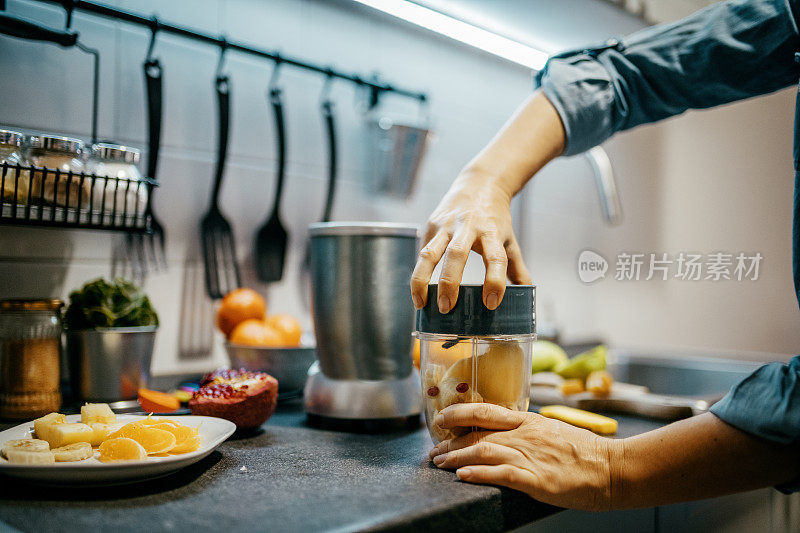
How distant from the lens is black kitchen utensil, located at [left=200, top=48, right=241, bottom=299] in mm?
1073

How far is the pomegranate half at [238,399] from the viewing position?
75 centimetres

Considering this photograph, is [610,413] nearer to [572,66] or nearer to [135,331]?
[572,66]

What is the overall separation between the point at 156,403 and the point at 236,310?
0.78 ft

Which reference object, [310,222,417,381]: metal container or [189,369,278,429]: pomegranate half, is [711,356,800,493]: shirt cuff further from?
[189,369,278,429]: pomegranate half

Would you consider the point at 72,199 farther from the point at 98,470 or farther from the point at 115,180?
the point at 98,470

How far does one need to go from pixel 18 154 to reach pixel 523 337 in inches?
25.7

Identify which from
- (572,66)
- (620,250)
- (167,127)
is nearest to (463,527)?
(572,66)

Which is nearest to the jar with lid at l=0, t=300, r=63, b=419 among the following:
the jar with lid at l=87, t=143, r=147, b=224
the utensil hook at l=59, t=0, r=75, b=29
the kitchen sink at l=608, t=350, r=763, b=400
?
the jar with lid at l=87, t=143, r=147, b=224

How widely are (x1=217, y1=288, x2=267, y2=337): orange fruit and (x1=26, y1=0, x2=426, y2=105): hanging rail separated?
0.42 metres

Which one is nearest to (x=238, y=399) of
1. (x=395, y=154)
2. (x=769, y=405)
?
(x=769, y=405)

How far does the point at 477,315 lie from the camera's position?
642mm

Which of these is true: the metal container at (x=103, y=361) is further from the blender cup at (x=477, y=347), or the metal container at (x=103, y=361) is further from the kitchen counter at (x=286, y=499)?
the blender cup at (x=477, y=347)

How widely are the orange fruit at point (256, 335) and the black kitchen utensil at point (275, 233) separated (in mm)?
200

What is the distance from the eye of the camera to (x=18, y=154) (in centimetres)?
79
